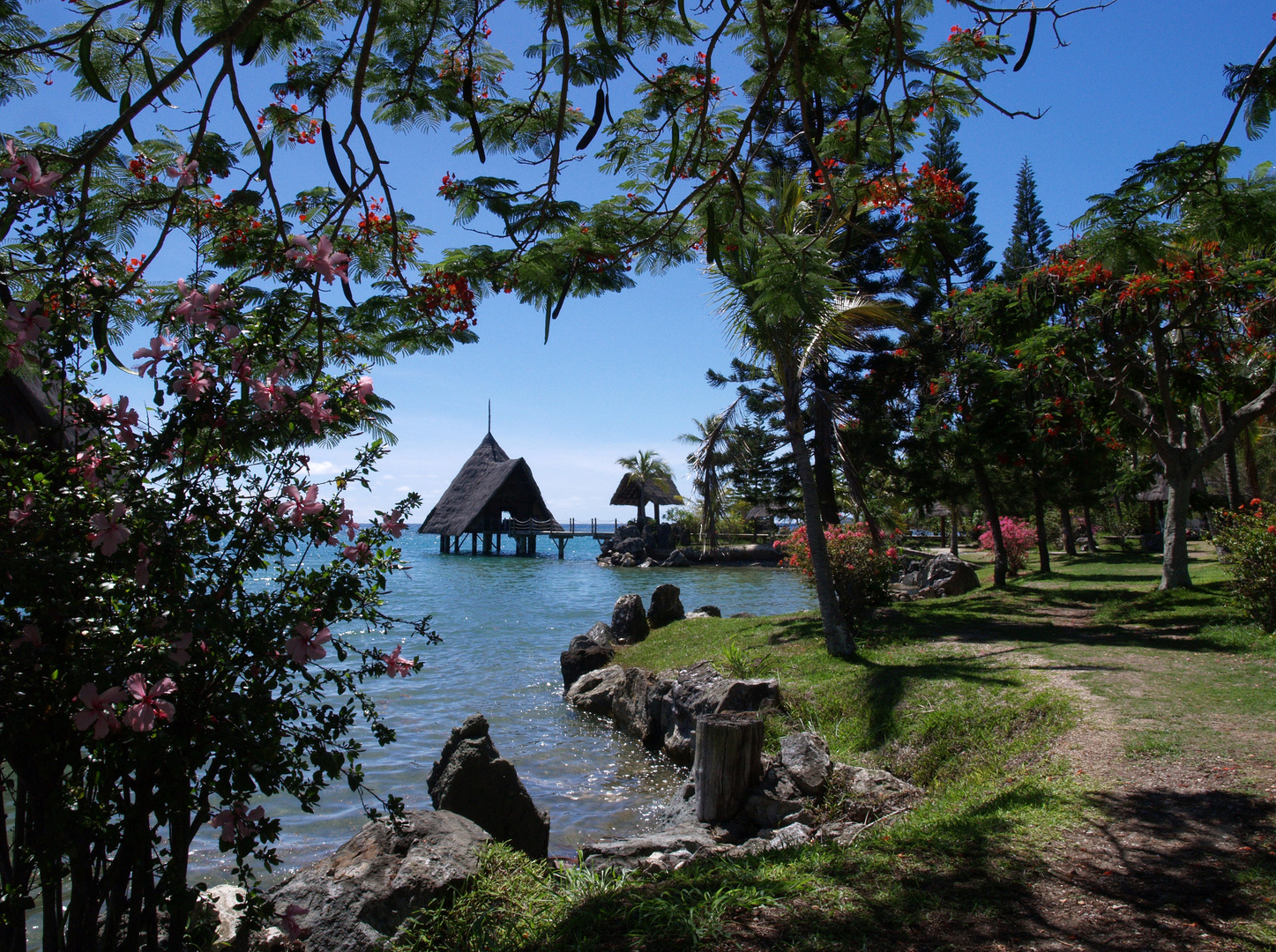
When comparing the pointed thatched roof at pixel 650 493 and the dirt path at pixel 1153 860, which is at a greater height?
the pointed thatched roof at pixel 650 493

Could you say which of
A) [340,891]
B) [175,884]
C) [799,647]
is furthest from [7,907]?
[799,647]

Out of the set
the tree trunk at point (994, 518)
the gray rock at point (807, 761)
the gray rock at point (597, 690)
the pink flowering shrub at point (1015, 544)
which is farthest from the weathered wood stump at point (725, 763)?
the pink flowering shrub at point (1015, 544)

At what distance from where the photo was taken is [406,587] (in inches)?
1163

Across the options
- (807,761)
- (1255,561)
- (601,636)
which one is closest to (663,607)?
(601,636)

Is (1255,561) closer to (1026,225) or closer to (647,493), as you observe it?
(1026,225)

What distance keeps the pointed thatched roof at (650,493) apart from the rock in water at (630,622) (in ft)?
108

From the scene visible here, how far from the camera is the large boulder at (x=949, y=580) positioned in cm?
1573

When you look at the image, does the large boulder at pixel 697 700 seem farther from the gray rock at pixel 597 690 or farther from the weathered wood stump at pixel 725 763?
the gray rock at pixel 597 690

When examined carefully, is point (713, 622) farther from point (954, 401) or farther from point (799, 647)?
point (954, 401)

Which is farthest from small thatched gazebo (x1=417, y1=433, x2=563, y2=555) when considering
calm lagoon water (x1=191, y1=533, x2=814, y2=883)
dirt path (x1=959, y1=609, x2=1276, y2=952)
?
dirt path (x1=959, y1=609, x2=1276, y2=952)

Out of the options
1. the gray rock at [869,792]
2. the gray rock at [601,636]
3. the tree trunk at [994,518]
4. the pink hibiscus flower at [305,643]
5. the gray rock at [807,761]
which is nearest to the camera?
the pink hibiscus flower at [305,643]

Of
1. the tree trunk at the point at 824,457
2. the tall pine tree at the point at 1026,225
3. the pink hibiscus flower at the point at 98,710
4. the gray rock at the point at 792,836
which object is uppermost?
the tall pine tree at the point at 1026,225

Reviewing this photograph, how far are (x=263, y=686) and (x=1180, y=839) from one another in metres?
3.79

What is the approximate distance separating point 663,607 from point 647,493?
32955mm
